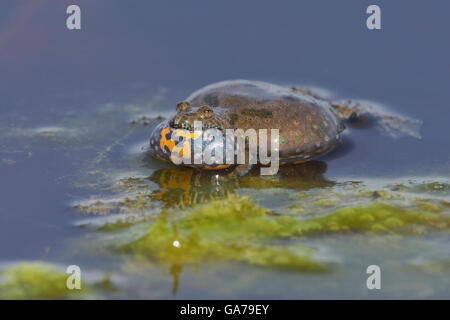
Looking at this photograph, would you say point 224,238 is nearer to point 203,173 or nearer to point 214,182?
point 214,182

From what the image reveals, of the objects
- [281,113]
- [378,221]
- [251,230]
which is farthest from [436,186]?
[251,230]

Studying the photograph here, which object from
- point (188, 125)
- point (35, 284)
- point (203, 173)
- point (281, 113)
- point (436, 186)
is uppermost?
point (281, 113)

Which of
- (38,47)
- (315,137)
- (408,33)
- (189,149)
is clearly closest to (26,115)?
(38,47)

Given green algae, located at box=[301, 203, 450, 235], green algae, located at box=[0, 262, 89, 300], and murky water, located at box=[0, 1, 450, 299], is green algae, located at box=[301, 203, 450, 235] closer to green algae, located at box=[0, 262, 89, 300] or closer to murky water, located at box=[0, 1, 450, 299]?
murky water, located at box=[0, 1, 450, 299]

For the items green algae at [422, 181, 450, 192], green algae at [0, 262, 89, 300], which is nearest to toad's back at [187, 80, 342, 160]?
green algae at [422, 181, 450, 192]

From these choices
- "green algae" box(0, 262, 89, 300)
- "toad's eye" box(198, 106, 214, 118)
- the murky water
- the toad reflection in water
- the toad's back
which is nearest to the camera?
"green algae" box(0, 262, 89, 300)
